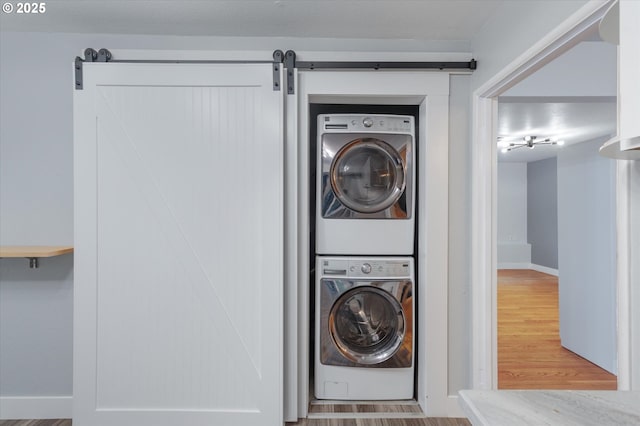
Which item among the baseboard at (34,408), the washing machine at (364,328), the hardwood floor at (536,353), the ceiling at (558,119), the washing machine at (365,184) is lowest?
the hardwood floor at (536,353)

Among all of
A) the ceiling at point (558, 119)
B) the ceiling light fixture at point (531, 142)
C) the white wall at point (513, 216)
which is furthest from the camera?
the white wall at point (513, 216)

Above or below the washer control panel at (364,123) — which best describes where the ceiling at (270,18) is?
above

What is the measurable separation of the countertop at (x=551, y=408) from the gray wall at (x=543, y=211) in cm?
787

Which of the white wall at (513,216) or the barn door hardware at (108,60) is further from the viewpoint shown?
the white wall at (513,216)

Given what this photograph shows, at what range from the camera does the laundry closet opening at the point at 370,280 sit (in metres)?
2.21

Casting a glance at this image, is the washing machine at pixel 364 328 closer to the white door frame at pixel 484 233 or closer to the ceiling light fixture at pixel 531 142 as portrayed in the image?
the white door frame at pixel 484 233

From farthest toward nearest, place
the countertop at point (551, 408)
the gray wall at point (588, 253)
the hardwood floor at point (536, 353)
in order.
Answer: the gray wall at point (588, 253) → the hardwood floor at point (536, 353) → the countertop at point (551, 408)

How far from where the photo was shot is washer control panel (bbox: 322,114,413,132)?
2.21 m

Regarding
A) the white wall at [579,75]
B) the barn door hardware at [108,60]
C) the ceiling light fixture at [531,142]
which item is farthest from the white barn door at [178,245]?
the ceiling light fixture at [531,142]

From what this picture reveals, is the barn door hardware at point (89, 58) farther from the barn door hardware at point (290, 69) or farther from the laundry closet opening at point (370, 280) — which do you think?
the laundry closet opening at point (370, 280)

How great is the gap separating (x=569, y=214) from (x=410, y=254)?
87.6 inches

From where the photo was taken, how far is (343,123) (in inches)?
87.2

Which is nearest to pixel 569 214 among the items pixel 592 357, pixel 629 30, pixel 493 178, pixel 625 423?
pixel 592 357

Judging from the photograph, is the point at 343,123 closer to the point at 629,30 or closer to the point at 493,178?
the point at 493,178
